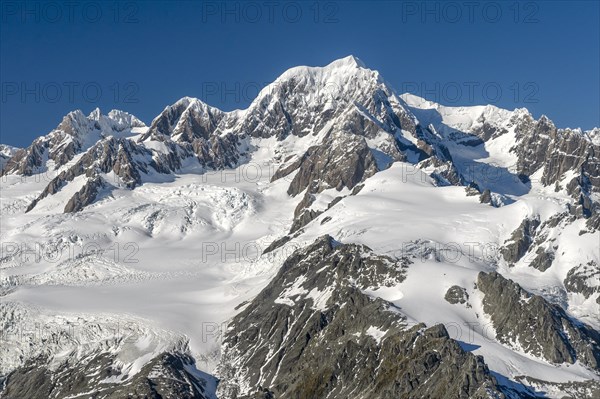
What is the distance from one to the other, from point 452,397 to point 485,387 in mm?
8474

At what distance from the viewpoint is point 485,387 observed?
193 m

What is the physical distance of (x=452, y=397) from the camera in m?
198
